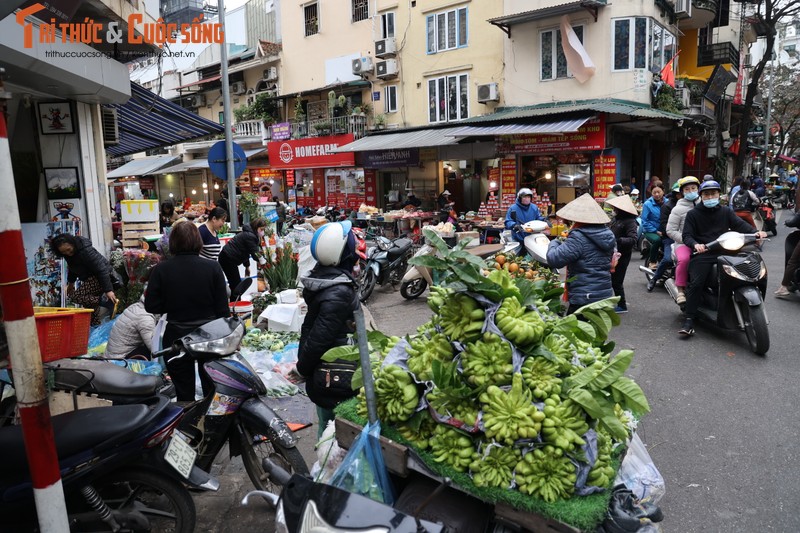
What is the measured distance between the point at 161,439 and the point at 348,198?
20.5m

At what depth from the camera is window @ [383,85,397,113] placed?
20.8 m

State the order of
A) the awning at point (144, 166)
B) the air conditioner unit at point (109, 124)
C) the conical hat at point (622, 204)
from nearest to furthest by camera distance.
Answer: the conical hat at point (622, 204), the air conditioner unit at point (109, 124), the awning at point (144, 166)

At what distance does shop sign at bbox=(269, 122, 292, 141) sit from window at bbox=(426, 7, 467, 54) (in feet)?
25.5

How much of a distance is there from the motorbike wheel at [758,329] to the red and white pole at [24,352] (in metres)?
6.13

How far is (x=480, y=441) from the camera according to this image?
2.23 meters

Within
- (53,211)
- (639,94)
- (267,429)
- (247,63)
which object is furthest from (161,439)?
(247,63)

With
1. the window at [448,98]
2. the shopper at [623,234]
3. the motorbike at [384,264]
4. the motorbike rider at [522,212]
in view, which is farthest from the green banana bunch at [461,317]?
the window at [448,98]

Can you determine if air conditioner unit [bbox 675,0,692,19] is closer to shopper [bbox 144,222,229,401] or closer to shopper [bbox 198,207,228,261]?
shopper [bbox 198,207,228,261]

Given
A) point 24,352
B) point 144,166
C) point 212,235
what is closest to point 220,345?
point 24,352

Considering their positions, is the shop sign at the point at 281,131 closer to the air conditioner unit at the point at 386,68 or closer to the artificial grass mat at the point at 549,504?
the air conditioner unit at the point at 386,68

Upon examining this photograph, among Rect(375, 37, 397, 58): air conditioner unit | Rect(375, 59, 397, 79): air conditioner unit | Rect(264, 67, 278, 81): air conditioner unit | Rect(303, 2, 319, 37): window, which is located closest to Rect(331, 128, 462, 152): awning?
Rect(375, 59, 397, 79): air conditioner unit

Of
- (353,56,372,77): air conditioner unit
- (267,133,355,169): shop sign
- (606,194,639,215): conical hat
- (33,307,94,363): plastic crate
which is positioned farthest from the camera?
(267,133,355,169): shop sign

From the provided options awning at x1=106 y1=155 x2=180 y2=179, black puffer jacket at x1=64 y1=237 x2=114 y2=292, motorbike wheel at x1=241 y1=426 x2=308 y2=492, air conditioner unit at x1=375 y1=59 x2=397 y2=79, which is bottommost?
→ motorbike wheel at x1=241 y1=426 x2=308 y2=492

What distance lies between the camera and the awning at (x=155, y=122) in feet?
31.0
